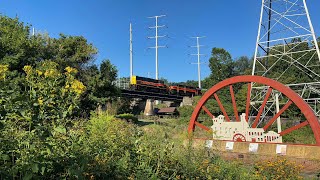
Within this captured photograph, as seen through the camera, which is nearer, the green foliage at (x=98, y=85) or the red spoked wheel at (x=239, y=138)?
the red spoked wheel at (x=239, y=138)

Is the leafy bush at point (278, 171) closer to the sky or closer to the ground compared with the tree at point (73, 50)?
closer to the ground

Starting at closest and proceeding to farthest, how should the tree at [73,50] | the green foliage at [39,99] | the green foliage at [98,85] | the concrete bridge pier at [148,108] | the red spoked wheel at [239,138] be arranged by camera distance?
the green foliage at [39,99] → the red spoked wheel at [239,138] → the green foliage at [98,85] → the tree at [73,50] → the concrete bridge pier at [148,108]

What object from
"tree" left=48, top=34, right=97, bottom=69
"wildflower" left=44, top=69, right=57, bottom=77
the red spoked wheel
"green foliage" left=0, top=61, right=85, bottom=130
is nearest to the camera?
"green foliage" left=0, top=61, right=85, bottom=130

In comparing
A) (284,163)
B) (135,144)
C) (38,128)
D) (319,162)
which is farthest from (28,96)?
(319,162)

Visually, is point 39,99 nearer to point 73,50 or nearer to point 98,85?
point 98,85

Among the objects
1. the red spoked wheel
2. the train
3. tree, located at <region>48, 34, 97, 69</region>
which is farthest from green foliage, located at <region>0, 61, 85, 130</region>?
the train

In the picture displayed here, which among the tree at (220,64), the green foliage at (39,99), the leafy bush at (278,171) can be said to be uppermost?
the tree at (220,64)

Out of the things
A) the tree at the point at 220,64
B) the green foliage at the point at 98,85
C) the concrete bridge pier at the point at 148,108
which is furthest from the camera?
the concrete bridge pier at the point at 148,108

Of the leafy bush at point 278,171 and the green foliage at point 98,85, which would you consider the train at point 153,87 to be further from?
the leafy bush at point 278,171

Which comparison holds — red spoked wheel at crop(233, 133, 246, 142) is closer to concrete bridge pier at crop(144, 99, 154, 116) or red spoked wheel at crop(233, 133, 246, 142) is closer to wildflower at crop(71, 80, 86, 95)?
wildflower at crop(71, 80, 86, 95)

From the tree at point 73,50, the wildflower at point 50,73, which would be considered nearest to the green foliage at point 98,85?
the tree at point 73,50

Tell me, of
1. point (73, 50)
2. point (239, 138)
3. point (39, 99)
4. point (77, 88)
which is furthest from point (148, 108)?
point (39, 99)

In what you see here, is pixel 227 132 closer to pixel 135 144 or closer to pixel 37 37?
pixel 135 144

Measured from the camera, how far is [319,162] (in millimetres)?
8938
